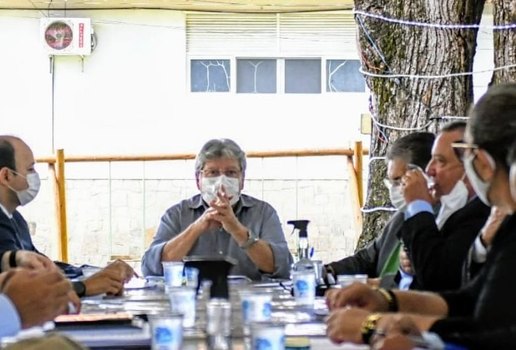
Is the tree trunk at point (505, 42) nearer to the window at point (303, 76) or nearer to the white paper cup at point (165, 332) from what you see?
the white paper cup at point (165, 332)

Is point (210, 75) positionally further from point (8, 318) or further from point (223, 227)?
A: point (8, 318)

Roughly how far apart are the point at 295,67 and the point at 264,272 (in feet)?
18.3

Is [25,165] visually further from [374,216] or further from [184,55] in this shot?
[184,55]

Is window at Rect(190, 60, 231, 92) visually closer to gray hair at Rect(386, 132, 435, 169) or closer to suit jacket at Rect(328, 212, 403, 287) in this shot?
suit jacket at Rect(328, 212, 403, 287)

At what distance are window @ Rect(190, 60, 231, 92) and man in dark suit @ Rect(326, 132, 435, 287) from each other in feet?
17.8

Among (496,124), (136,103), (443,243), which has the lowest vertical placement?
(443,243)

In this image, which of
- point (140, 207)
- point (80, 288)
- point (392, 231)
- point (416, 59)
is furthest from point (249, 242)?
point (140, 207)

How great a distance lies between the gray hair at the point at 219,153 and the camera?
13.0 ft

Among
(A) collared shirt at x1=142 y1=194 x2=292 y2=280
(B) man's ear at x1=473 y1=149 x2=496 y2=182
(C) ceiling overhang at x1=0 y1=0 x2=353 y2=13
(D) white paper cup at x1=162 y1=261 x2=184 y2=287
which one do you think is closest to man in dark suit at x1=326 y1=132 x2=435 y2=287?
(A) collared shirt at x1=142 y1=194 x2=292 y2=280

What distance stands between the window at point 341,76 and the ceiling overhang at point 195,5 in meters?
0.51

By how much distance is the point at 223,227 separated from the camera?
12.5 ft

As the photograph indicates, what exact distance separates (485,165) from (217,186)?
2002 millimetres

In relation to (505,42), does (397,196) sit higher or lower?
lower

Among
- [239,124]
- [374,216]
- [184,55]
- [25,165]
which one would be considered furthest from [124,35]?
[25,165]
